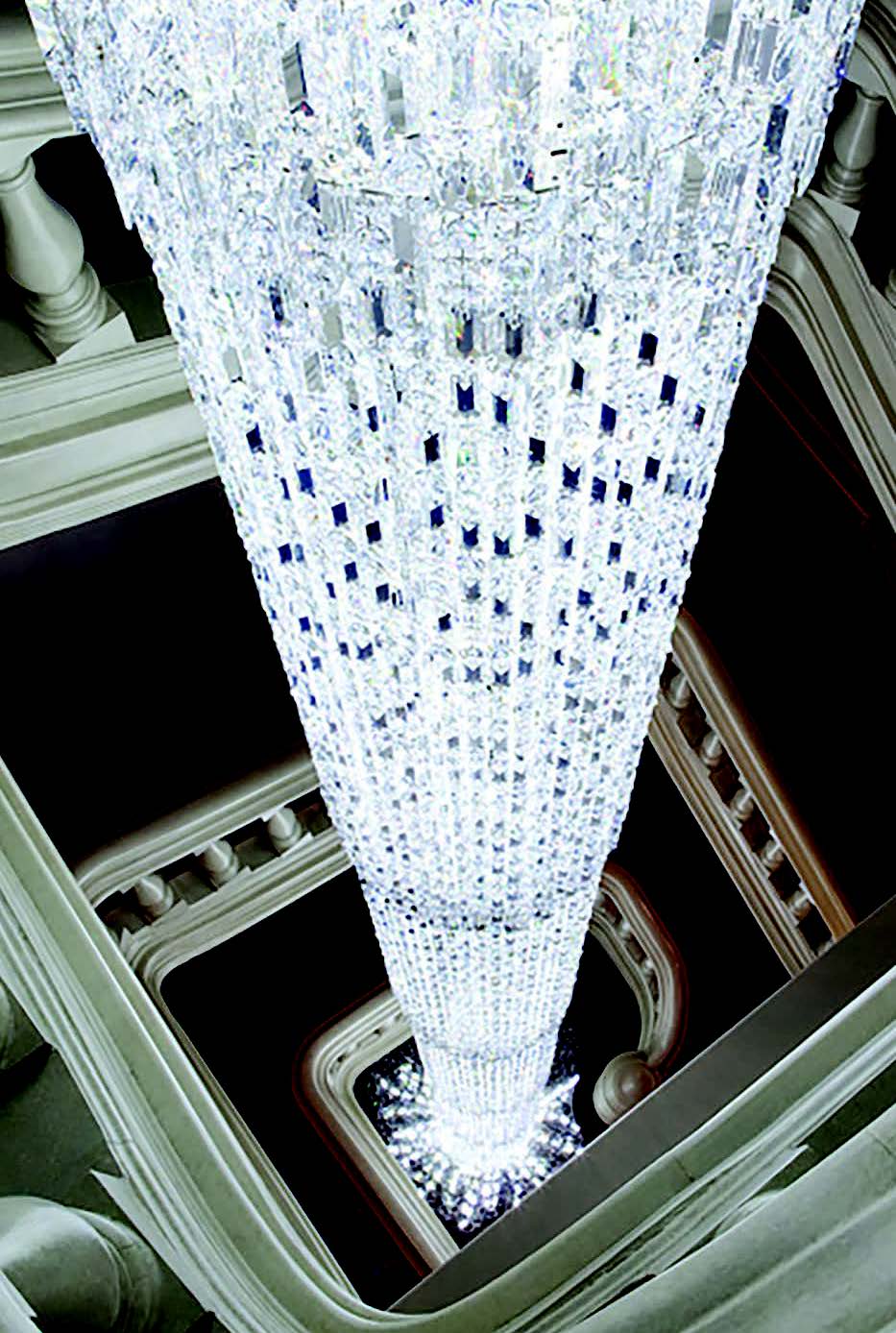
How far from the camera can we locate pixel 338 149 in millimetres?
825

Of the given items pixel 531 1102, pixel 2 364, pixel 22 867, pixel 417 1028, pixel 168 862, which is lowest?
pixel 531 1102

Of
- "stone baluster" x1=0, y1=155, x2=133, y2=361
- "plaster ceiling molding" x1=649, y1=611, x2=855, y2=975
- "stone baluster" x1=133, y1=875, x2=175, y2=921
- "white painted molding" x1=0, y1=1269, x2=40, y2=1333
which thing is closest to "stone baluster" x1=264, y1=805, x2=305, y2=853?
"stone baluster" x1=133, y1=875, x2=175, y2=921

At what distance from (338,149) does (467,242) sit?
12 cm

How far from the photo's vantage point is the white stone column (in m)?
1.26

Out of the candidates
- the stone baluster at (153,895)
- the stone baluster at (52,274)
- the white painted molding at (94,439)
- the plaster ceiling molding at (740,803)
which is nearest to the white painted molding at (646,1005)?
the plaster ceiling molding at (740,803)

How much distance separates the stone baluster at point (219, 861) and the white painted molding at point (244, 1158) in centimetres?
183

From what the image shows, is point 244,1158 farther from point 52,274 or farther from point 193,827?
point 193,827

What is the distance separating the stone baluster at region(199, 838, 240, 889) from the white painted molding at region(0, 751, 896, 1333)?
183cm

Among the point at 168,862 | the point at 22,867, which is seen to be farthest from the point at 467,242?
the point at 168,862

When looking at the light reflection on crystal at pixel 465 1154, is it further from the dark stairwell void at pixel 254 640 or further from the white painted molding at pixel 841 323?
the white painted molding at pixel 841 323

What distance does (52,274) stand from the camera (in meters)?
2.15

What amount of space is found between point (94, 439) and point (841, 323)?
173cm

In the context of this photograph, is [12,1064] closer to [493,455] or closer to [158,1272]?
[158,1272]

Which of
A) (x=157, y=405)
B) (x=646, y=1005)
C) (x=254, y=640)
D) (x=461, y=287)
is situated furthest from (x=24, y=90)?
(x=646, y=1005)
